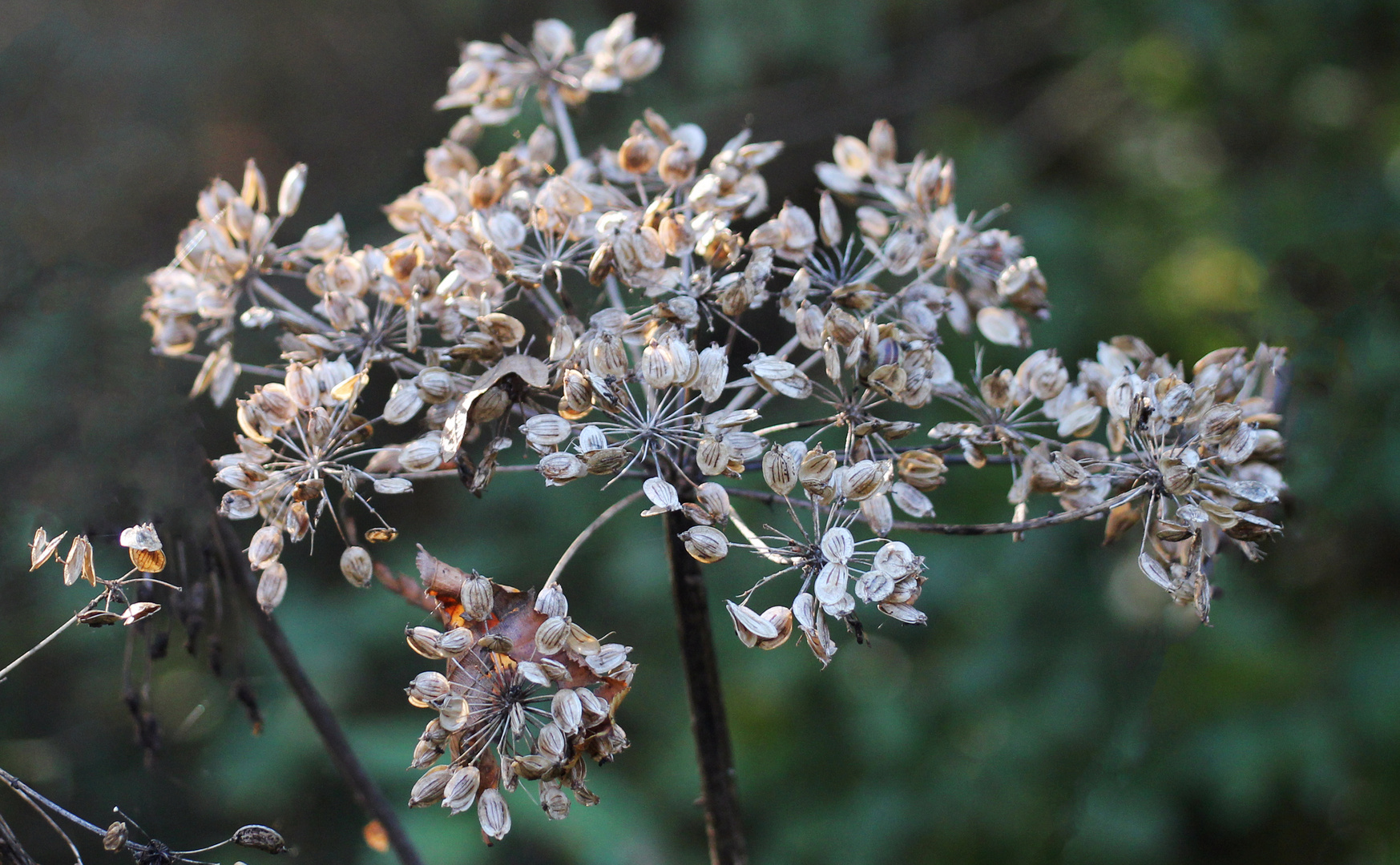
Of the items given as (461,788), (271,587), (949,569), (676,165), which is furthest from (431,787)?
(949,569)

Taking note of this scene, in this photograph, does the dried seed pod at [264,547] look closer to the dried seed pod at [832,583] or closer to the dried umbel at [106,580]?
the dried umbel at [106,580]

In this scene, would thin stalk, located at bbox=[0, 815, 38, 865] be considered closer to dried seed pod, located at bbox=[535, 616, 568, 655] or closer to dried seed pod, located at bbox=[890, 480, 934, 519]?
dried seed pod, located at bbox=[535, 616, 568, 655]

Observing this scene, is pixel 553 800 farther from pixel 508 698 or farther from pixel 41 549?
pixel 41 549

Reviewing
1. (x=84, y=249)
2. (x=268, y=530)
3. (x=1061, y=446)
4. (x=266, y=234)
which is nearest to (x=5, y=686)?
(x=84, y=249)

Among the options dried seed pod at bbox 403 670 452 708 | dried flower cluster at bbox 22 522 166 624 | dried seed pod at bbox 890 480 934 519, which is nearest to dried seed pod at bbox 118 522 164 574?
dried flower cluster at bbox 22 522 166 624

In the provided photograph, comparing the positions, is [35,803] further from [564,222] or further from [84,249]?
[84,249]
